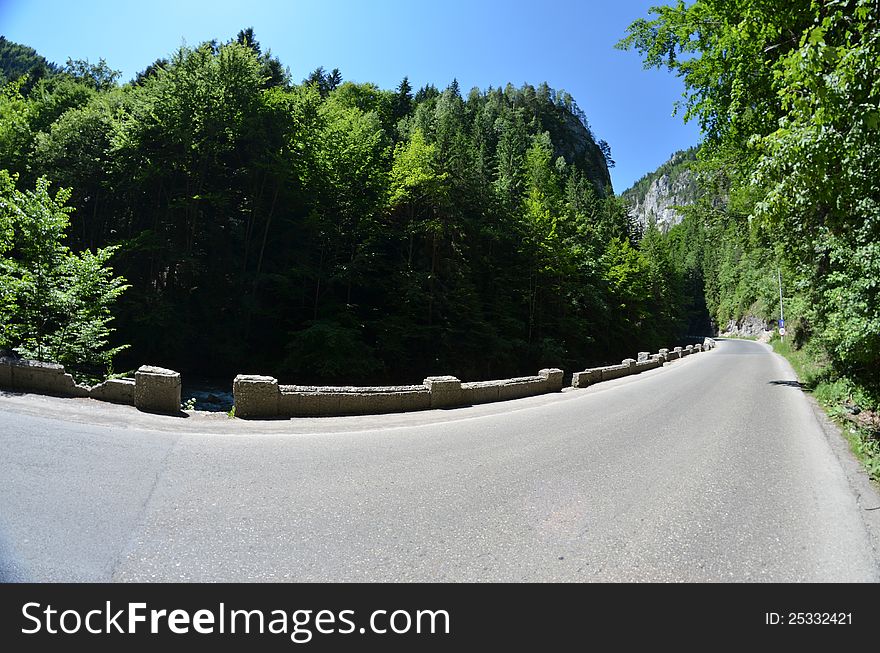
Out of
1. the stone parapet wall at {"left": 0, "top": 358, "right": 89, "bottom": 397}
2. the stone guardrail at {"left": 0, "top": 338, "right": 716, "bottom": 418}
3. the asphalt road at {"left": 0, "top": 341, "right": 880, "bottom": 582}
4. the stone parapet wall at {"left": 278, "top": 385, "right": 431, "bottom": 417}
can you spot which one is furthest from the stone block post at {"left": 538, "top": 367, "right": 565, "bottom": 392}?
the stone parapet wall at {"left": 0, "top": 358, "right": 89, "bottom": 397}

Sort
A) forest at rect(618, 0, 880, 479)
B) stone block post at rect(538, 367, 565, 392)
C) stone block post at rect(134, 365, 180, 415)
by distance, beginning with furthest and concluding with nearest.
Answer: stone block post at rect(538, 367, 565, 392)
stone block post at rect(134, 365, 180, 415)
forest at rect(618, 0, 880, 479)

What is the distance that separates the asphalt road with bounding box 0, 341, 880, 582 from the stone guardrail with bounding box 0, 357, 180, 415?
42 centimetres

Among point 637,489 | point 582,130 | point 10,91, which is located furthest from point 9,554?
point 582,130

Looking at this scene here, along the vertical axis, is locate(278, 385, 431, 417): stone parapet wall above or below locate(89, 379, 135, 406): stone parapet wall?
below

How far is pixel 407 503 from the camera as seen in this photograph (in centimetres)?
402

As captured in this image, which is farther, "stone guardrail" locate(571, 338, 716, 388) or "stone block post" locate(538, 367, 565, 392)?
"stone guardrail" locate(571, 338, 716, 388)

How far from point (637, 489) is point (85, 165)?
27840mm

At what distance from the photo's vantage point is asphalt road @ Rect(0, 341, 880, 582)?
9.73ft

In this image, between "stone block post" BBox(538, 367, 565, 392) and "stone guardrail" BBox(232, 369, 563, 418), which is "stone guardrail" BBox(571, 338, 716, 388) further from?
"stone guardrail" BBox(232, 369, 563, 418)

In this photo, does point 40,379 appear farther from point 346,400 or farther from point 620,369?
point 620,369

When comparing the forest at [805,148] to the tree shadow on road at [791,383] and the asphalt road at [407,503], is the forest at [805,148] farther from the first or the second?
the asphalt road at [407,503]

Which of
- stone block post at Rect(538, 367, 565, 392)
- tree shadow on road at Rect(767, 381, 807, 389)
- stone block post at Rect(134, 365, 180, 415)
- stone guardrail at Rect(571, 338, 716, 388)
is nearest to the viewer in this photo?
stone block post at Rect(134, 365, 180, 415)
